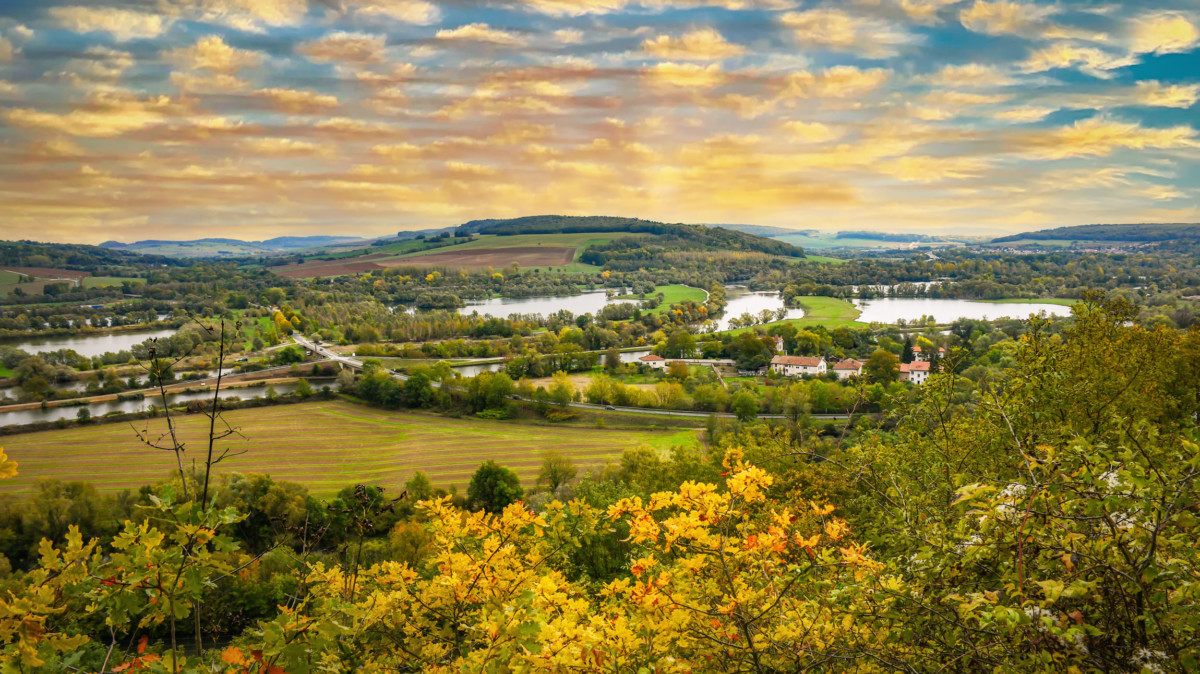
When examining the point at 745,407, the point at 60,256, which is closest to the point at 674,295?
the point at 745,407

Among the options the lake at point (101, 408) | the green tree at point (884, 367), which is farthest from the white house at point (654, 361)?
the lake at point (101, 408)

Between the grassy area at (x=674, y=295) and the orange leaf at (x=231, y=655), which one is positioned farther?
the grassy area at (x=674, y=295)

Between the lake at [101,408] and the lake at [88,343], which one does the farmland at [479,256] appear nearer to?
the lake at [88,343]

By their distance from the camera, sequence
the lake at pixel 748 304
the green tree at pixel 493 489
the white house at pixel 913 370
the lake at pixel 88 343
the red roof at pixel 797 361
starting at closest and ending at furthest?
the green tree at pixel 493 489 < the white house at pixel 913 370 < the red roof at pixel 797 361 < the lake at pixel 88 343 < the lake at pixel 748 304

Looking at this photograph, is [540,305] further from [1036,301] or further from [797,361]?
[1036,301]

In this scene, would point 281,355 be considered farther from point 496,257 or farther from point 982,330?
point 496,257

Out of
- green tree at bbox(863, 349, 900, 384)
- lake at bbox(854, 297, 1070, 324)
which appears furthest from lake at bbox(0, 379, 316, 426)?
lake at bbox(854, 297, 1070, 324)

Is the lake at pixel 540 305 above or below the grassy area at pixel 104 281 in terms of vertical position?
below

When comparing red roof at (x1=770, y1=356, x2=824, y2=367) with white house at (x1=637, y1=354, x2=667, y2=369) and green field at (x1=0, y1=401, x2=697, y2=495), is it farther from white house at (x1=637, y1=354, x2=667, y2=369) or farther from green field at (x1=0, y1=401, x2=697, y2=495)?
green field at (x1=0, y1=401, x2=697, y2=495)
